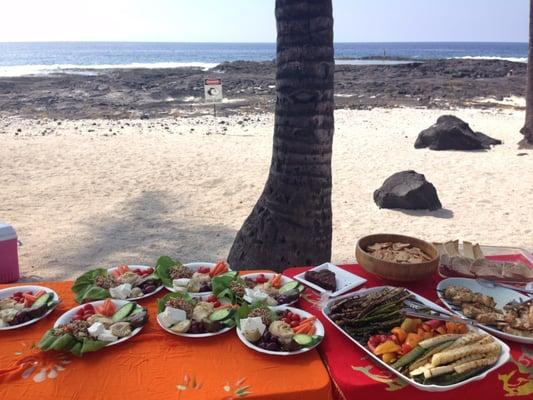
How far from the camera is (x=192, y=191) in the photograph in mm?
8703

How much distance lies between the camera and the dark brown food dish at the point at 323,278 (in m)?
2.61

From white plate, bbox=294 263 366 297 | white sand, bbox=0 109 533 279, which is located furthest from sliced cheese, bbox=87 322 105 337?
white sand, bbox=0 109 533 279

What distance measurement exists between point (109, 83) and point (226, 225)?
91.4ft

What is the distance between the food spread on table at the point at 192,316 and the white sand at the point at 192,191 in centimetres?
363

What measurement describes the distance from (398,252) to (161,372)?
1499 mm

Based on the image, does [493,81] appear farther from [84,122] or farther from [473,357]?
[473,357]

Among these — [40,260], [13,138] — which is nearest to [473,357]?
[40,260]

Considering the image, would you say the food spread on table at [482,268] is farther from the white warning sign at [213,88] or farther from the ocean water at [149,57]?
the ocean water at [149,57]

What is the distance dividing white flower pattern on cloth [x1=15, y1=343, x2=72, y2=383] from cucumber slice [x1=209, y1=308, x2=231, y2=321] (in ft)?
2.00

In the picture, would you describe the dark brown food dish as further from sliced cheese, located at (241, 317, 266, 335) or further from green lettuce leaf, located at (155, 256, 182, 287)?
green lettuce leaf, located at (155, 256, 182, 287)

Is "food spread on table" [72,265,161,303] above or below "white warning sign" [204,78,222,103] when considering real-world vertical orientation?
below

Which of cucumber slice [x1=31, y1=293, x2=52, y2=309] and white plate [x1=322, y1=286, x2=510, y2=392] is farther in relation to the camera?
cucumber slice [x1=31, y1=293, x2=52, y2=309]

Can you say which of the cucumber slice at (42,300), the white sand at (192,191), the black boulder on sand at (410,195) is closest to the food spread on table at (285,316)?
the cucumber slice at (42,300)

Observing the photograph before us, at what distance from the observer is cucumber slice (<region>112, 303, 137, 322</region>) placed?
2.24 m
